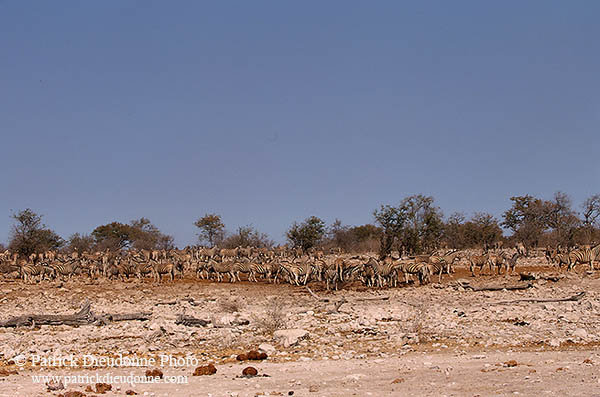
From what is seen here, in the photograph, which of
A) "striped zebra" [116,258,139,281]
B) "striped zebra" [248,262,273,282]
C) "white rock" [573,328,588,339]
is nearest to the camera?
"white rock" [573,328,588,339]

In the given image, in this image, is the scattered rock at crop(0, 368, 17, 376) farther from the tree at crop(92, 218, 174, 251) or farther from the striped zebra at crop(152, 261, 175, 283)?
the tree at crop(92, 218, 174, 251)

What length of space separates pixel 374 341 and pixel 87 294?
14.7 metres

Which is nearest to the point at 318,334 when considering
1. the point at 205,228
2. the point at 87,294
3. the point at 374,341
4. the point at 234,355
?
the point at 374,341

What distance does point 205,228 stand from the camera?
61875mm

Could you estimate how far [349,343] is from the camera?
473 inches

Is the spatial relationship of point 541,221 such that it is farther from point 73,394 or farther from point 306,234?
point 73,394

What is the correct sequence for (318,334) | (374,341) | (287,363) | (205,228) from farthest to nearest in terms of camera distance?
(205,228)
(318,334)
(374,341)
(287,363)

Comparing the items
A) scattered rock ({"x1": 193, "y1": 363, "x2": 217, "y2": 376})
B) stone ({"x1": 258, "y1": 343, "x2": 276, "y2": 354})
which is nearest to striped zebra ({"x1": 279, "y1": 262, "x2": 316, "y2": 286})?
stone ({"x1": 258, "y1": 343, "x2": 276, "y2": 354})

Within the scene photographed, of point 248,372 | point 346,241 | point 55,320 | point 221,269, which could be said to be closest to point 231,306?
point 55,320

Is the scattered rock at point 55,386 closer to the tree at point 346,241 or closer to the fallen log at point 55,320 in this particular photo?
the fallen log at point 55,320

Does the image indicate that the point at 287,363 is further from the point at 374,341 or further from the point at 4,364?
the point at 4,364

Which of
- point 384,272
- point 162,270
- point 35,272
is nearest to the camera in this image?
point 384,272

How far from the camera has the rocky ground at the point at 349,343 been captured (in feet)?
25.5

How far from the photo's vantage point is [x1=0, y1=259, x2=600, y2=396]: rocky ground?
7785mm
